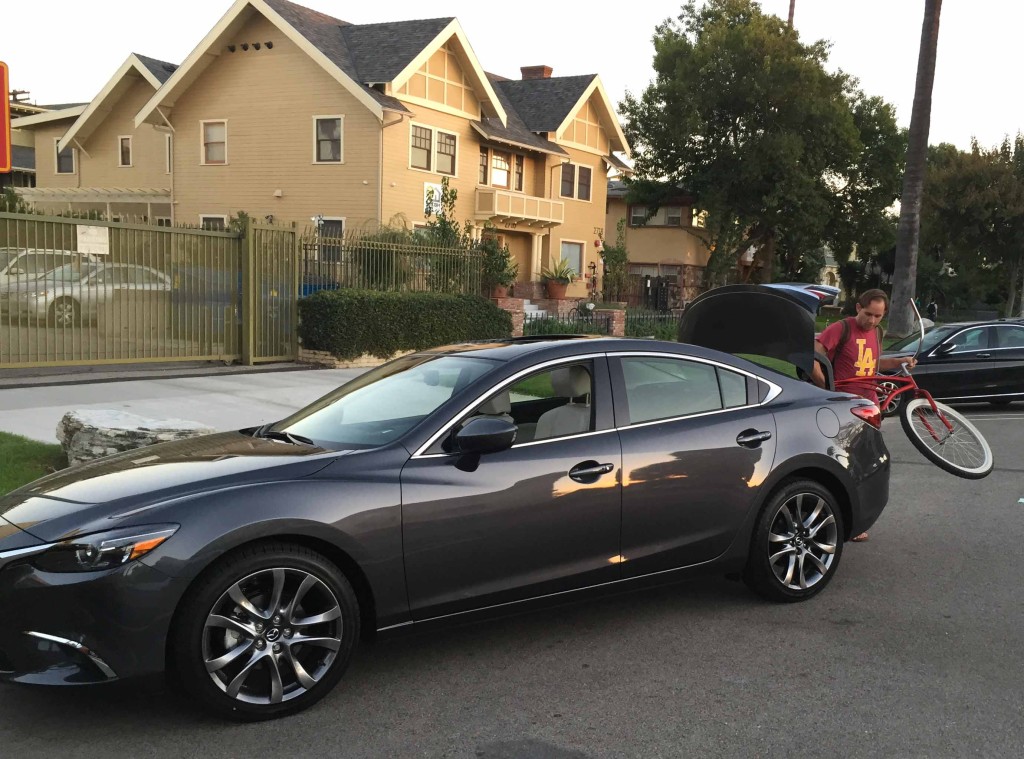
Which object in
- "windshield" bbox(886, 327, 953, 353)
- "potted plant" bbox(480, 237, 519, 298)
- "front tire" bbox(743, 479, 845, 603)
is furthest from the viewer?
"potted plant" bbox(480, 237, 519, 298)

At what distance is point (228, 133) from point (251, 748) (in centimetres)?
2899

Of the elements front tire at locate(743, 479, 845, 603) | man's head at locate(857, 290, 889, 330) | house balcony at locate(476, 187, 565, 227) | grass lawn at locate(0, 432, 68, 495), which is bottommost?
grass lawn at locate(0, 432, 68, 495)

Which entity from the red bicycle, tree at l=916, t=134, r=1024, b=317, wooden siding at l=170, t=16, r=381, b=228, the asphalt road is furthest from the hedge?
tree at l=916, t=134, r=1024, b=317

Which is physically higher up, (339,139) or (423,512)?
(339,139)

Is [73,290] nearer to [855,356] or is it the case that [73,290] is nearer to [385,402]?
[385,402]

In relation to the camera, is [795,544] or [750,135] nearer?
[795,544]

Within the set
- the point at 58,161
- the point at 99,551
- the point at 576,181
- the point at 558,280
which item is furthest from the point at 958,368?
the point at 58,161

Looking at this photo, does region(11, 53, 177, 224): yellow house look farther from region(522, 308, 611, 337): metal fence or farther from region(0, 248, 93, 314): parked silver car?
region(0, 248, 93, 314): parked silver car

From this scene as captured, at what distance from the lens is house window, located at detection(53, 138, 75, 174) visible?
3684 cm

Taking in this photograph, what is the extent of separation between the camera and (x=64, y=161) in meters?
37.3

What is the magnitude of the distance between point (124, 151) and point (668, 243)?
24588 millimetres

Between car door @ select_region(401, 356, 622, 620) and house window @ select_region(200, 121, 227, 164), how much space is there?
27.9 metres

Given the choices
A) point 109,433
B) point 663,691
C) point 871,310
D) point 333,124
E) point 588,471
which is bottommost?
point 663,691

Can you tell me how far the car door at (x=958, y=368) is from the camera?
13922 millimetres
